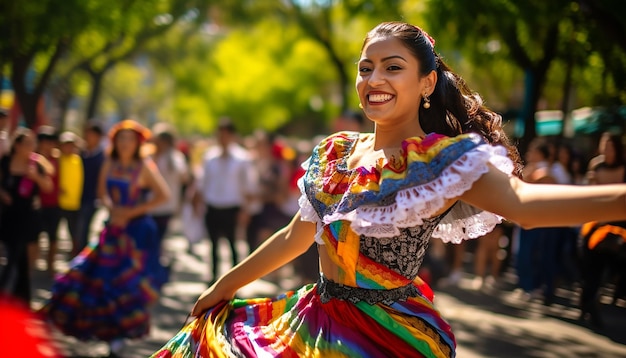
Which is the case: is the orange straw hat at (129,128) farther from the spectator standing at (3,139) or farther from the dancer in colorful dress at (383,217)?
the dancer in colorful dress at (383,217)

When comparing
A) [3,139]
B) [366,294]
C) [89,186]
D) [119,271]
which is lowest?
[119,271]

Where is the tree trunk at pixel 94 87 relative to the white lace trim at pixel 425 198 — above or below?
above

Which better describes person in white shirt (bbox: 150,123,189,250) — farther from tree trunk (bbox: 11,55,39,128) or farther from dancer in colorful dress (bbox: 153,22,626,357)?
dancer in colorful dress (bbox: 153,22,626,357)

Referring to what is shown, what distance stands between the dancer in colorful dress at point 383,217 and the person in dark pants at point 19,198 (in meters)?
5.45

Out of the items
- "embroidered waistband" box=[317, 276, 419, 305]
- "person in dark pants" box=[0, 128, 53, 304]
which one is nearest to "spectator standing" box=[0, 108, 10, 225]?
"person in dark pants" box=[0, 128, 53, 304]

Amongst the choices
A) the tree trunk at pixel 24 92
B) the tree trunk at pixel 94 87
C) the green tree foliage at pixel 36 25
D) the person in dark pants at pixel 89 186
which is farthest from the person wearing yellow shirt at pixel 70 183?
the tree trunk at pixel 94 87

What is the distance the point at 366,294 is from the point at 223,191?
7.85 metres

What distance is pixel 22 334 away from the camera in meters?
3.94

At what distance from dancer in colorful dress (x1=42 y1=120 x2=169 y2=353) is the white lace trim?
13.8 feet

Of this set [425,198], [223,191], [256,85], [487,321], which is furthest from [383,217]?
[256,85]

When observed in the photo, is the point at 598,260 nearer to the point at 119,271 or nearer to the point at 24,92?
the point at 119,271

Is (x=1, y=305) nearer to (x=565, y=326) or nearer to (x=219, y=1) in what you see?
(x=565, y=326)

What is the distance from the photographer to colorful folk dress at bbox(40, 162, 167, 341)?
679 centimetres

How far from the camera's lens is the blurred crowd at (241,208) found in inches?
335
